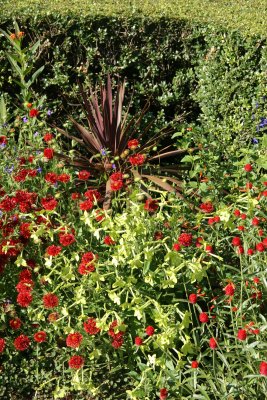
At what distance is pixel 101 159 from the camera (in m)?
4.46

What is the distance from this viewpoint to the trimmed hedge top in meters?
5.12

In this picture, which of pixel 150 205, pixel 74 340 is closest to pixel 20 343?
pixel 74 340

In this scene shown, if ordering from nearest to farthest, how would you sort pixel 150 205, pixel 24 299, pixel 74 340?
pixel 74 340, pixel 24 299, pixel 150 205

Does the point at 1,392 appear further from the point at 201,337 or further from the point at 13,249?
the point at 201,337

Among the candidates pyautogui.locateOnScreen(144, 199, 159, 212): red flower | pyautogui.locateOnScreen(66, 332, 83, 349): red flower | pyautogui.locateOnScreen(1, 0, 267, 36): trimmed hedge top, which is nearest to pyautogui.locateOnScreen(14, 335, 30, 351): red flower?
pyautogui.locateOnScreen(66, 332, 83, 349): red flower

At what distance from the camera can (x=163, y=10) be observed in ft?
18.1

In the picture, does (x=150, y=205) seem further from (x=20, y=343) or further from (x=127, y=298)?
(x=20, y=343)

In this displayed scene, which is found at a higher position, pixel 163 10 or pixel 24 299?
pixel 163 10

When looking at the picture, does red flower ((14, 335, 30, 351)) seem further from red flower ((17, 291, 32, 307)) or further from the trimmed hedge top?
the trimmed hedge top

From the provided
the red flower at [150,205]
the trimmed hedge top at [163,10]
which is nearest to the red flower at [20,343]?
the red flower at [150,205]

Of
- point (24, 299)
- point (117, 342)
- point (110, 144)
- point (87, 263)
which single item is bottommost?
point (110, 144)

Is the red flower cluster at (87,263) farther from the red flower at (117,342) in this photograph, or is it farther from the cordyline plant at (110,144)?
the cordyline plant at (110,144)

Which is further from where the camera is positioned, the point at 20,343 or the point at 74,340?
the point at 20,343

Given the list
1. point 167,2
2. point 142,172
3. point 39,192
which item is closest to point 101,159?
point 142,172
